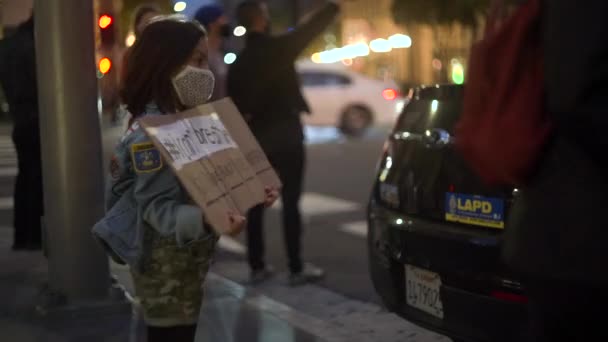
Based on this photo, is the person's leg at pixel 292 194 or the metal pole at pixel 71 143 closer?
the metal pole at pixel 71 143

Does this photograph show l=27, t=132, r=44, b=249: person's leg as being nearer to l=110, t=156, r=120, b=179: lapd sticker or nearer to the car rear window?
the car rear window

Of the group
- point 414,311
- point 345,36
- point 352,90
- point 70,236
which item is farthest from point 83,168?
point 345,36

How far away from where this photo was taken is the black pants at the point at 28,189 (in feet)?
23.7

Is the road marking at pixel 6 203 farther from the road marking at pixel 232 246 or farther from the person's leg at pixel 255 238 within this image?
the person's leg at pixel 255 238

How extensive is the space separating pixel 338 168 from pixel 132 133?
11.5 metres

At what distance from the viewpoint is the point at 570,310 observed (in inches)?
81.3

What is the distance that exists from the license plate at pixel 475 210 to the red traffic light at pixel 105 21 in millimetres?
7935

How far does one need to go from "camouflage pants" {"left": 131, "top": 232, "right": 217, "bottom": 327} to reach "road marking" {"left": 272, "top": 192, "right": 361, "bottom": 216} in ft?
22.9

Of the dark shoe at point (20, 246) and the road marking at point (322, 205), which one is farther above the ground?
the dark shoe at point (20, 246)

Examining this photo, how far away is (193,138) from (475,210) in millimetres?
1386

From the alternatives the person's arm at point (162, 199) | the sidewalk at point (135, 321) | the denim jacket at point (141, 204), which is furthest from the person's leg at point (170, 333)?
the sidewalk at point (135, 321)

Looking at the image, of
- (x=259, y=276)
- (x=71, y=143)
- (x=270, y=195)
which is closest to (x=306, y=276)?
(x=259, y=276)

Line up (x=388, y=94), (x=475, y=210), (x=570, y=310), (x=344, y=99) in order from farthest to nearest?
1. (x=388, y=94)
2. (x=344, y=99)
3. (x=475, y=210)
4. (x=570, y=310)

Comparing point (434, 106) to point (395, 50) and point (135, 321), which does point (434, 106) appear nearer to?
point (135, 321)
